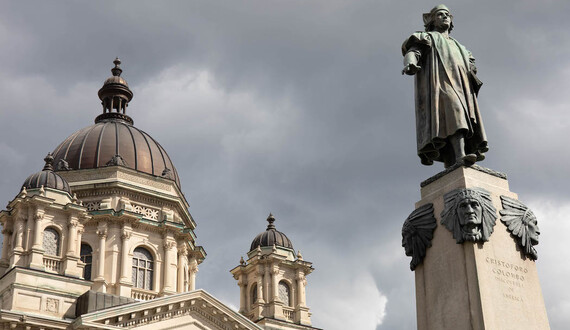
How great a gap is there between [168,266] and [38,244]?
505 inches

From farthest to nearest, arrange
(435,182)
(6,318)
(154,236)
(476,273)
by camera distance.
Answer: (154,236), (6,318), (435,182), (476,273)

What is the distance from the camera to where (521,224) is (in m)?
9.70

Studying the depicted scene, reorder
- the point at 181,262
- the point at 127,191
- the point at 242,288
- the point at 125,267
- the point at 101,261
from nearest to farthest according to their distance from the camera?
the point at 101,261
the point at 125,267
the point at 127,191
the point at 242,288
the point at 181,262

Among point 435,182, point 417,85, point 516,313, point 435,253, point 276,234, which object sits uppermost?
point 276,234

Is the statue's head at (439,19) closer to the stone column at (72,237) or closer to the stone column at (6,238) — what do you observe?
the stone column at (72,237)

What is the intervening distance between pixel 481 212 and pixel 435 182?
1.05 meters

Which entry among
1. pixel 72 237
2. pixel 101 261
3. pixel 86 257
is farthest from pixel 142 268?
pixel 72 237

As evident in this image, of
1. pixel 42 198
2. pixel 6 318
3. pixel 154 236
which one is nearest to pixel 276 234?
pixel 154 236

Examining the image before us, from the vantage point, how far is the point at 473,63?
1123 cm

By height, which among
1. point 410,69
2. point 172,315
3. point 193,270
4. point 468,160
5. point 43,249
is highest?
point 193,270

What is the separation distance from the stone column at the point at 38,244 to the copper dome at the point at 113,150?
12609 mm

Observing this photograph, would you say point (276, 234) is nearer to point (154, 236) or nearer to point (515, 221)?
point (154, 236)

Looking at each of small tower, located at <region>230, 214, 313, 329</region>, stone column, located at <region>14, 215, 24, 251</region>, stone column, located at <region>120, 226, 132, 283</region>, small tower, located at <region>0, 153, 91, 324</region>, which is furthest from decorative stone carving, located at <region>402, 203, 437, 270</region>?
stone column, located at <region>120, 226, 132, 283</region>

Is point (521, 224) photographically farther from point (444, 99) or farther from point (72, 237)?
point (72, 237)
